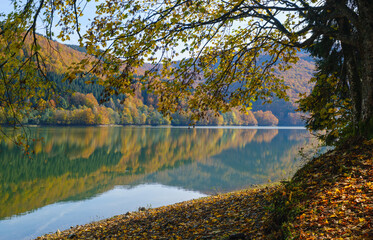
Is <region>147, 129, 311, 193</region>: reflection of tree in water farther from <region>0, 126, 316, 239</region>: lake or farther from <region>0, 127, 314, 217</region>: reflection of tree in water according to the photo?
<region>0, 127, 314, 217</region>: reflection of tree in water

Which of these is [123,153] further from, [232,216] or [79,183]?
[232,216]

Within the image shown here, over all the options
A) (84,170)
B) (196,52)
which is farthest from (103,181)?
(196,52)

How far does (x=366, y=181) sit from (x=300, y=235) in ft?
5.88

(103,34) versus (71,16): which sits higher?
(71,16)

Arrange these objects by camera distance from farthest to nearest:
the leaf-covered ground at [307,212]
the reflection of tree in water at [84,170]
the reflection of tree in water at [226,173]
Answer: the reflection of tree in water at [226,173] < the reflection of tree in water at [84,170] < the leaf-covered ground at [307,212]

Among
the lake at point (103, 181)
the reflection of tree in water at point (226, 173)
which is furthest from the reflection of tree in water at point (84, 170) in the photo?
the reflection of tree in water at point (226, 173)

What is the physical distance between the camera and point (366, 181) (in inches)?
185

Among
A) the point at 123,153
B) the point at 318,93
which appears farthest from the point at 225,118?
the point at 318,93

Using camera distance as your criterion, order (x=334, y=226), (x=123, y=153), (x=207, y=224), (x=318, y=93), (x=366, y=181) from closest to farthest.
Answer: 1. (x=334, y=226)
2. (x=366, y=181)
3. (x=207, y=224)
4. (x=318, y=93)
5. (x=123, y=153)

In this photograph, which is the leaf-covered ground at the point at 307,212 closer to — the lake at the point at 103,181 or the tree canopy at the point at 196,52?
the tree canopy at the point at 196,52

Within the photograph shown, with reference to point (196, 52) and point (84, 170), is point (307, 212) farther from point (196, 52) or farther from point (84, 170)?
point (84, 170)

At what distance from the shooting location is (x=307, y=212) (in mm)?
4438

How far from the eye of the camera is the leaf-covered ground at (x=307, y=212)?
3977 mm

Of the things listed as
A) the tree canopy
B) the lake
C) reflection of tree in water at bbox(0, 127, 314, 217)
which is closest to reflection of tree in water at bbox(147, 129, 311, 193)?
the lake
